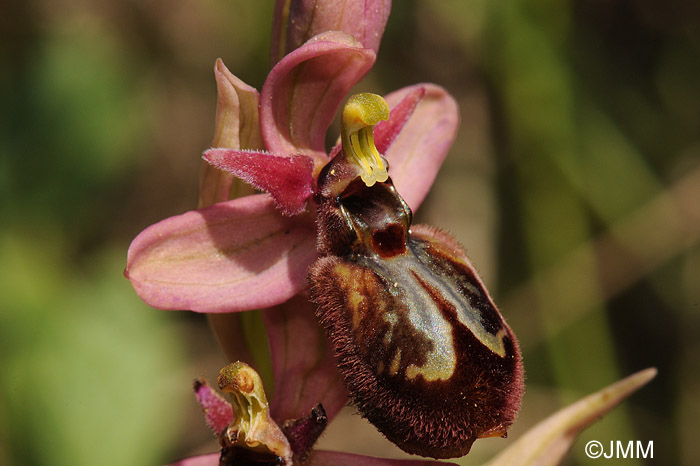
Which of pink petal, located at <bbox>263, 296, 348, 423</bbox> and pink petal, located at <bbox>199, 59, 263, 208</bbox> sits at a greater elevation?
pink petal, located at <bbox>199, 59, 263, 208</bbox>

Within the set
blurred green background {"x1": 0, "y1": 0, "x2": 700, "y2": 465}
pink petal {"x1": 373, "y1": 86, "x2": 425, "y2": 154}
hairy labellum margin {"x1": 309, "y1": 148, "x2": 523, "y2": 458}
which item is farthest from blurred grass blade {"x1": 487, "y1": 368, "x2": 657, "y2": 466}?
blurred green background {"x1": 0, "y1": 0, "x2": 700, "y2": 465}


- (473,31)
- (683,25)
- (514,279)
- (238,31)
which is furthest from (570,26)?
(238,31)

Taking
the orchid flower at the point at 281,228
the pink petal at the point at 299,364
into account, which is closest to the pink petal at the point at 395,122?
the orchid flower at the point at 281,228

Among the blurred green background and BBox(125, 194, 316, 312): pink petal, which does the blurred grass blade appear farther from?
the blurred green background

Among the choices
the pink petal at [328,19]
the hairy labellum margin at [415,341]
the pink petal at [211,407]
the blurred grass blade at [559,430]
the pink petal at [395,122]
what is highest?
the pink petal at [328,19]

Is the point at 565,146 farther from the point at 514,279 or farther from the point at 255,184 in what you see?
the point at 255,184

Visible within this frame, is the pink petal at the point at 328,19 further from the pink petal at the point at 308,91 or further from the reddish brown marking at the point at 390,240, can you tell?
the reddish brown marking at the point at 390,240
